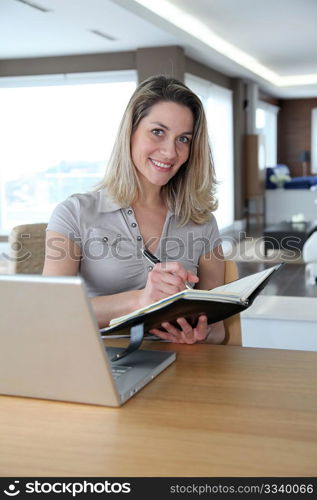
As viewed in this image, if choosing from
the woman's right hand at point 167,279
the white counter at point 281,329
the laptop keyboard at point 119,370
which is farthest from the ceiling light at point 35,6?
the laptop keyboard at point 119,370

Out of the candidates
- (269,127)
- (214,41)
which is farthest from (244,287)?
(269,127)

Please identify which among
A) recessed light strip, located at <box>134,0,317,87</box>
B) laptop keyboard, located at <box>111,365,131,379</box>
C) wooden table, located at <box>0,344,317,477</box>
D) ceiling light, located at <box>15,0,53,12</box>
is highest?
recessed light strip, located at <box>134,0,317,87</box>

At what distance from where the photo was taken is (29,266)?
210 centimetres

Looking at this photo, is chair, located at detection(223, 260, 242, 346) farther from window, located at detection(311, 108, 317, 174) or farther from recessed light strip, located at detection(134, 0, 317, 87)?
window, located at detection(311, 108, 317, 174)

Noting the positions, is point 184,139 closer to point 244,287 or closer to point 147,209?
point 147,209

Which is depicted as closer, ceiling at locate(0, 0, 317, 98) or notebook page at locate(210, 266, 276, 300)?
notebook page at locate(210, 266, 276, 300)

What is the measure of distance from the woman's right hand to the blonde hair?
520mm

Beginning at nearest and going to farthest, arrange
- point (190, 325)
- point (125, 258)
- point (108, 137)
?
1. point (190, 325)
2. point (125, 258)
3. point (108, 137)

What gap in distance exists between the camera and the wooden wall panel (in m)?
16.1

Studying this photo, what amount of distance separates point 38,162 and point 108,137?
114 centimetres

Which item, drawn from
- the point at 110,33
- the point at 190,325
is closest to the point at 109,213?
the point at 190,325

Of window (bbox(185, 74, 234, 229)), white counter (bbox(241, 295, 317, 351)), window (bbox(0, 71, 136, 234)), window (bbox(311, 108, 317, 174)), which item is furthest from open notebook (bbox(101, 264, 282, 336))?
window (bbox(311, 108, 317, 174))

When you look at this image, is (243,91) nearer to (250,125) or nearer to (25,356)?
(250,125)
